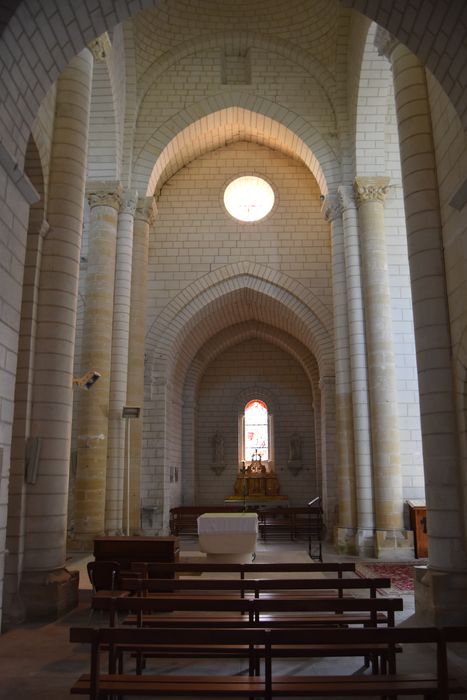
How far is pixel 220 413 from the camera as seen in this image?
78.7ft

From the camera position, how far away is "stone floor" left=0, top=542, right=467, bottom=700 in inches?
191

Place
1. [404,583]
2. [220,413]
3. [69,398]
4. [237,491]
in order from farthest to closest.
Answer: [220,413] < [237,491] < [404,583] < [69,398]

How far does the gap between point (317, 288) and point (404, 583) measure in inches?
404

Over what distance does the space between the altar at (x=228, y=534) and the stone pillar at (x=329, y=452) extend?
7.38 m

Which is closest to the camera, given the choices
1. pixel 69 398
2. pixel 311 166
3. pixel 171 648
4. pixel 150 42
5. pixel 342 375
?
pixel 171 648

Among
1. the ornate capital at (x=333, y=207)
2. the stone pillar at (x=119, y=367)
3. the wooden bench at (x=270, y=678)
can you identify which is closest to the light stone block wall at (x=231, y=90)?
the ornate capital at (x=333, y=207)

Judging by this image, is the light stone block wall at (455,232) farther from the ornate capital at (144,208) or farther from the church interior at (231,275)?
the ornate capital at (144,208)

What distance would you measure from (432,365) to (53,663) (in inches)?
203

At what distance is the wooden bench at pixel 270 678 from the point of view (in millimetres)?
3479

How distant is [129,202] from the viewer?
15.4 m

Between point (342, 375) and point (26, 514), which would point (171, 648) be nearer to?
point (26, 514)

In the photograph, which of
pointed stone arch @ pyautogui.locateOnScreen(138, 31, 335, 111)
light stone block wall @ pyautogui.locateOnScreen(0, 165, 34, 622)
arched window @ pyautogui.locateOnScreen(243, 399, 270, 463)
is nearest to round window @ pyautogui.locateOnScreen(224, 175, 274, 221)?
pointed stone arch @ pyautogui.locateOnScreen(138, 31, 335, 111)

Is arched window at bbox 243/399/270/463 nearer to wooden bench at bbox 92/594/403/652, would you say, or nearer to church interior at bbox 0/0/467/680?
church interior at bbox 0/0/467/680

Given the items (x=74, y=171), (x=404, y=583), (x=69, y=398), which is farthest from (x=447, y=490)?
(x=74, y=171)
